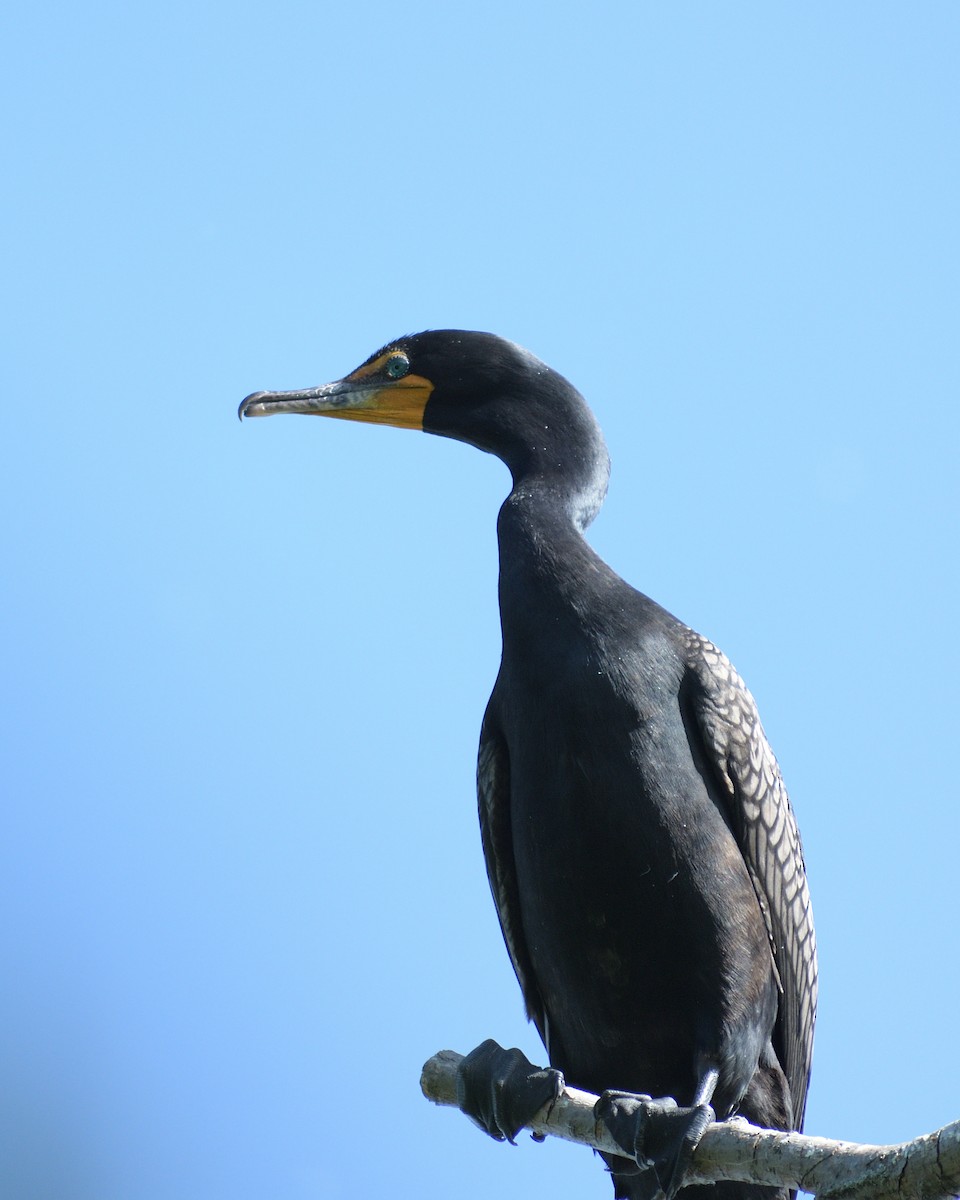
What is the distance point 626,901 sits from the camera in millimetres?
3734

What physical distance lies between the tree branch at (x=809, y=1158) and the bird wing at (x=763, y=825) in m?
0.72

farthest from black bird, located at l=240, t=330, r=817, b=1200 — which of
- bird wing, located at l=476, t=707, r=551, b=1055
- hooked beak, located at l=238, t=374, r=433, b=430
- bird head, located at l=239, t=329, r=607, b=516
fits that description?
hooked beak, located at l=238, t=374, r=433, b=430

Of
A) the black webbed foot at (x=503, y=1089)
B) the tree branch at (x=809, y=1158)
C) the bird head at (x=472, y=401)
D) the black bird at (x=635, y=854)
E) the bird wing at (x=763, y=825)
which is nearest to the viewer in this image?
the tree branch at (x=809, y=1158)

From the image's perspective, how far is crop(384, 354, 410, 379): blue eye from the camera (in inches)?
192

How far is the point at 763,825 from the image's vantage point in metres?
3.97

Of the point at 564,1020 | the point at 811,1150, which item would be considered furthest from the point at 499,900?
the point at 811,1150

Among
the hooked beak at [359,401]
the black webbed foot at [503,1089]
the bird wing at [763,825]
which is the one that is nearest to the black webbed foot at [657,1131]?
the black webbed foot at [503,1089]

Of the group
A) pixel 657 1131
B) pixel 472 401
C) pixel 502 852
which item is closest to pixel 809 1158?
pixel 657 1131

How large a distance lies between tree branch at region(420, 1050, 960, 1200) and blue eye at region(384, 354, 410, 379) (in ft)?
7.68

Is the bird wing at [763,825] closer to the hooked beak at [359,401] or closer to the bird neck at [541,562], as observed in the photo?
the bird neck at [541,562]

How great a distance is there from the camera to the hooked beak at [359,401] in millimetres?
4816

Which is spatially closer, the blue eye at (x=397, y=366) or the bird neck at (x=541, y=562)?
the bird neck at (x=541, y=562)

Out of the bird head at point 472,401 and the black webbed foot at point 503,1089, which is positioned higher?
the bird head at point 472,401

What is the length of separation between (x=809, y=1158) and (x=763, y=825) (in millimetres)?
1328
